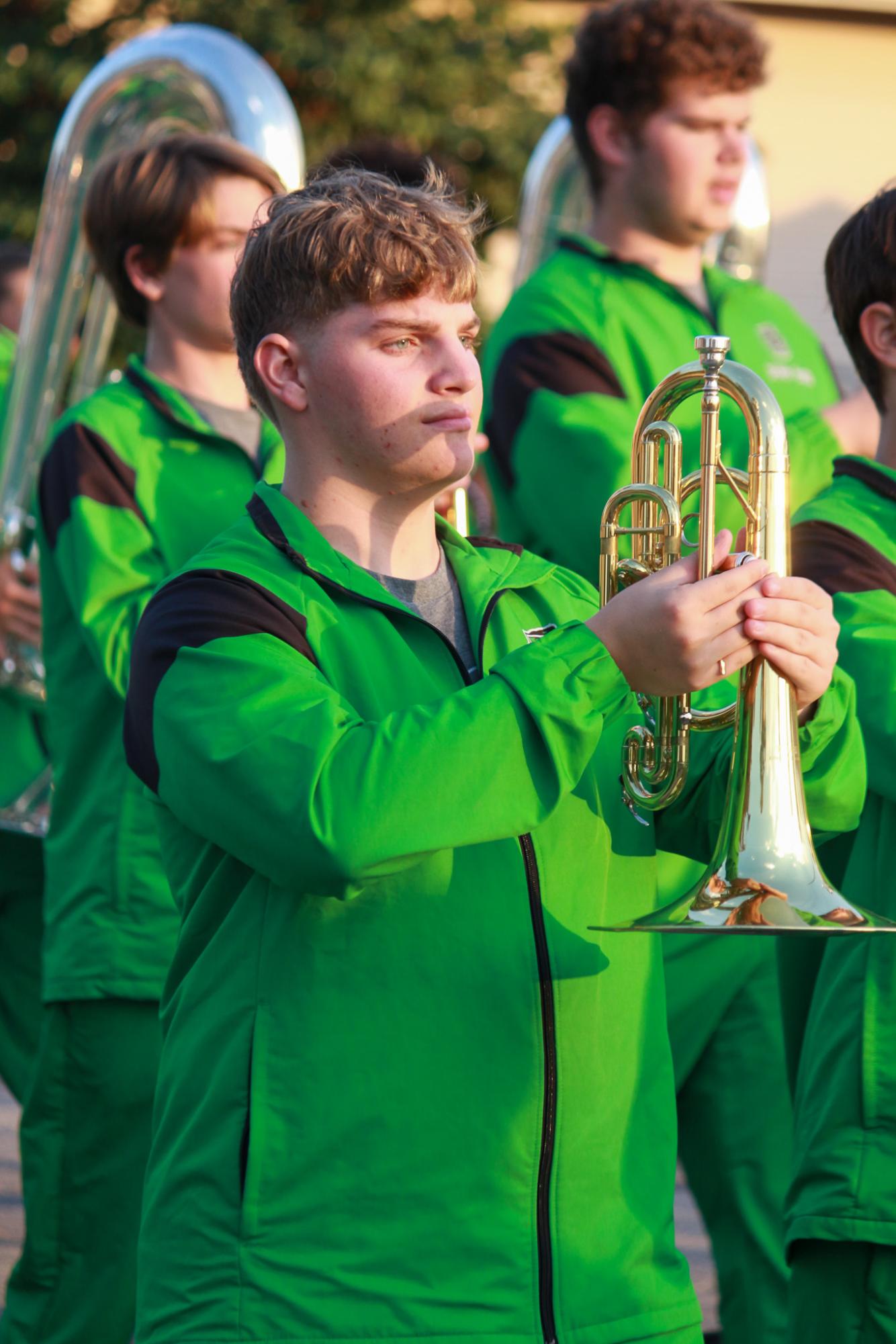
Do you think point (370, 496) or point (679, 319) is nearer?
point (370, 496)

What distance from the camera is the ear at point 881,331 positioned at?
2.89 metres

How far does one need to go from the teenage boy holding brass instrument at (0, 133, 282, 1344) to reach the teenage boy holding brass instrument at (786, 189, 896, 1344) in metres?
1.18

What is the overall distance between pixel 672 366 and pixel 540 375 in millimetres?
263

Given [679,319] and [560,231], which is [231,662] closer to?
[679,319]

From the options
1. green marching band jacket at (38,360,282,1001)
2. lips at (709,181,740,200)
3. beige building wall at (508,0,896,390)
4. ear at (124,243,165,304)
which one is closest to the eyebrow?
green marching band jacket at (38,360,282,1001)

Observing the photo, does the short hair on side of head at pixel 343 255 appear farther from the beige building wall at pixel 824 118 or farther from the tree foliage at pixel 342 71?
the beige building wall at pixel 824 118

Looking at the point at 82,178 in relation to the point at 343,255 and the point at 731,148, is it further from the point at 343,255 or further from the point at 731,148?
the point at 343,255

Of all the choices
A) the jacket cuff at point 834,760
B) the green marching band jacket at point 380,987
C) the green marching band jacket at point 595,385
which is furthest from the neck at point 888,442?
the green marching band jacket at point 380,987

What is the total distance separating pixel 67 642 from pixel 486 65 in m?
12.8

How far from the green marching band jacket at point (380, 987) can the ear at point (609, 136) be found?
2069 millimetres

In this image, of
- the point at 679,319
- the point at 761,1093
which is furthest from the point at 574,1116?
the point at 679,319

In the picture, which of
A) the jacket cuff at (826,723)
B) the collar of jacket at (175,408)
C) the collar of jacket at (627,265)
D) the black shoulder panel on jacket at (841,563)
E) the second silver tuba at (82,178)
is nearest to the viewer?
the jacket cuff at (826,723)

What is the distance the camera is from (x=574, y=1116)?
81.0 inches

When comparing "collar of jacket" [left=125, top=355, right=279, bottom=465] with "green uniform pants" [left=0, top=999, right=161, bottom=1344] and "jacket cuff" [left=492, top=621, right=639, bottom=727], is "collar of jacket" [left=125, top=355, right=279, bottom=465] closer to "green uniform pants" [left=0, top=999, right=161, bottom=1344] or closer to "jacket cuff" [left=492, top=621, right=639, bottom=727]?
"green uniform pants" [left=0, top=999, right=161, bottom=1344]
